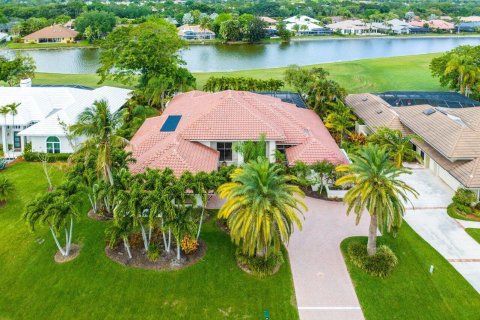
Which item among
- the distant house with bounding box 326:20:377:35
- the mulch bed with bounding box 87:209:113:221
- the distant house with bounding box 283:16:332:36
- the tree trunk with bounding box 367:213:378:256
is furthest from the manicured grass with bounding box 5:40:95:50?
the tree trunk with bounding box 367:213:378:256

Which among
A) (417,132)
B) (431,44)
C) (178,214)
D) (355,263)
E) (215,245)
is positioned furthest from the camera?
(431,44)

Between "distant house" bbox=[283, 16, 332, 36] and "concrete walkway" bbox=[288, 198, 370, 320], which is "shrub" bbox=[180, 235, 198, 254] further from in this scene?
"distant house" bbox=[283, 16, 332, 36]

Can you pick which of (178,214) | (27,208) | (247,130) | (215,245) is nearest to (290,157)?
(247,130)

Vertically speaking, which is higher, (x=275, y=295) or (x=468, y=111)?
(x=468, y=111)

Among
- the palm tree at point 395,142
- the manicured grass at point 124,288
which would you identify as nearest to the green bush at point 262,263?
the manicured grass at point 124,288

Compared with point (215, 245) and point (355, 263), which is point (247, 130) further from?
point (355, 263)
